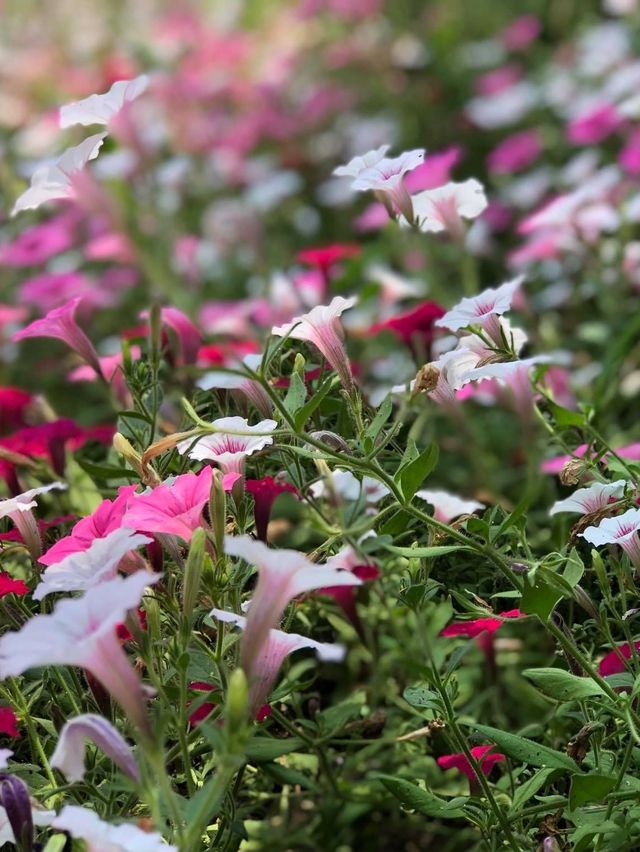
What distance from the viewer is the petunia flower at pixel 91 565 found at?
796mm

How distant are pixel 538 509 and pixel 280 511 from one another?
39 cm

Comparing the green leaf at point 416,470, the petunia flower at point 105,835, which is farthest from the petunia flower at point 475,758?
the petunia flower at point 105,835

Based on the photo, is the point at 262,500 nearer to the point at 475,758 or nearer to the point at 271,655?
the point at 271,655

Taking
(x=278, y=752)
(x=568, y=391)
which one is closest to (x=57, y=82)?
(x=568, y=391)

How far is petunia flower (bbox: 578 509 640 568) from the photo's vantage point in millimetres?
920

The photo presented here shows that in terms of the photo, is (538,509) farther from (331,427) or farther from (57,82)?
(57,82)

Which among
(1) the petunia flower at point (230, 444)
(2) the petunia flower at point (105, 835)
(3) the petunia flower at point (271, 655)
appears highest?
(1) the petunia flower at point (230, 444)

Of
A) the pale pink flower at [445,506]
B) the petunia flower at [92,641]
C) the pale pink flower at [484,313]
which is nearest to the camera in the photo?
the petunia flower at [92,641]

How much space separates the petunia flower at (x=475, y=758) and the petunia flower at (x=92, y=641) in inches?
14.7

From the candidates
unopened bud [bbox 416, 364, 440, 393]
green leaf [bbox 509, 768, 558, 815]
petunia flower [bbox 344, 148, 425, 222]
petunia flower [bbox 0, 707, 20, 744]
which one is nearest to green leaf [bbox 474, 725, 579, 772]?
green leaf [bbox 509, 768, 558, 815]

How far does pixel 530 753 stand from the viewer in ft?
3.08

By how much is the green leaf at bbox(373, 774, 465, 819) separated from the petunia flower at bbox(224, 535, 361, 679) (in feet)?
0.92

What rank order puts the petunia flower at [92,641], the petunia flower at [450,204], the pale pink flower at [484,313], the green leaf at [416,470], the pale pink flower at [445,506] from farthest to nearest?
1. the petunia flower at [450,204]
2. the pale pink flower at [445,506]
3. the pale pink flower at [484,313]
4. the green leaf at [416,470]
5. the petunia flower at [92,641]

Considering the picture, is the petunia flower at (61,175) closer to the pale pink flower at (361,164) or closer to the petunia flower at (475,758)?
the pale pink flower at (361,164)
